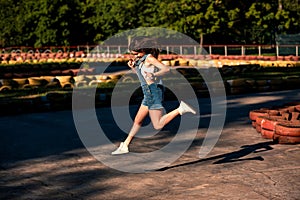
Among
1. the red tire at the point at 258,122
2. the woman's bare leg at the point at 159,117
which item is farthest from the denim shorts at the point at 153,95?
the red tire at the point at 258,122

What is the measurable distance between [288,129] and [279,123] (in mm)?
322

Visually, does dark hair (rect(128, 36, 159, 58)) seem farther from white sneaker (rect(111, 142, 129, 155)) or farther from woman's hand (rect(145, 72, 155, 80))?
white sneaker (rect(111, 142, 129, 155))

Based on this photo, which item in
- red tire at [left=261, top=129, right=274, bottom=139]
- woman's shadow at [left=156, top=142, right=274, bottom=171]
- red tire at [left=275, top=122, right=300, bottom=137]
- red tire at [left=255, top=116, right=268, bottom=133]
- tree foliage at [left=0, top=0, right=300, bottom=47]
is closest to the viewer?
woman's shadow at [left=156, top=142, right=274, bottom=171]

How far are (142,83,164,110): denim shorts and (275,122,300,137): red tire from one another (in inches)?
73.3

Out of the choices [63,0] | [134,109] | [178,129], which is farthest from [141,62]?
[63,0]

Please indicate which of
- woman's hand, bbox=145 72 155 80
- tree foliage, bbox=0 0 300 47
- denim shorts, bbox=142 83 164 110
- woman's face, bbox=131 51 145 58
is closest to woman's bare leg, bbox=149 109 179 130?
denim shorts, bbox=142 83 164 110

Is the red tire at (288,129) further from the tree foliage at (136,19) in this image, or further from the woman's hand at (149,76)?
the tree foliage at (136,19)

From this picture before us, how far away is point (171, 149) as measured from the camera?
303 inches

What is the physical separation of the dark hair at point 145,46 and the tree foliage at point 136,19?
34.8 metres

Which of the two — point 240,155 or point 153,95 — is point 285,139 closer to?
point 240,155

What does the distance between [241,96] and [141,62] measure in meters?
7.68

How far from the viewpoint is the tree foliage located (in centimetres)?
4200

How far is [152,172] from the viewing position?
6.37 meters

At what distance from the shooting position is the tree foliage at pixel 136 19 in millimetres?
42000
